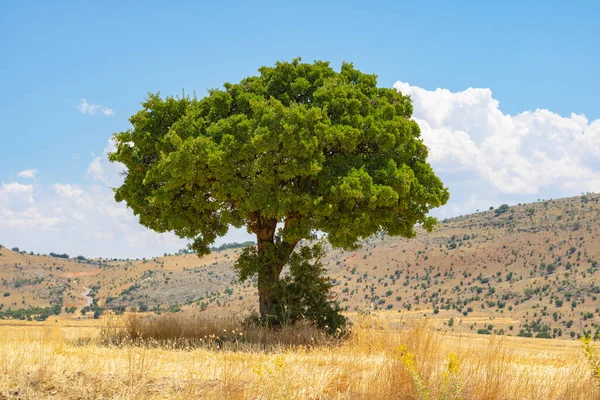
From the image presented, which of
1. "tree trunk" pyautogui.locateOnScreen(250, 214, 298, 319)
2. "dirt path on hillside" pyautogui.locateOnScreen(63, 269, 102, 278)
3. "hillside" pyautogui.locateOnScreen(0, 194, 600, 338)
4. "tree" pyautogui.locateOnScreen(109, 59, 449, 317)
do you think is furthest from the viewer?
"dirt path on hillside" pyautogui.locateOnScreen(63, 269, 102, 278)

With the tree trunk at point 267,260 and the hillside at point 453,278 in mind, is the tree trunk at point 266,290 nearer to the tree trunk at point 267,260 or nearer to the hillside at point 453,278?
the tree trunk at point 267,260

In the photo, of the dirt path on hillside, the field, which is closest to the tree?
the field

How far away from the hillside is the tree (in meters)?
32.9

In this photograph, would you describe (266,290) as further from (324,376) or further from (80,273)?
(80,273)

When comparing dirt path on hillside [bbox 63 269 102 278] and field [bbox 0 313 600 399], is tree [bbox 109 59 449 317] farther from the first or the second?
dirt path on hillside [bbox 63 269 102 278]

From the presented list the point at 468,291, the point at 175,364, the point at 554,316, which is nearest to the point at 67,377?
the point at 175,364

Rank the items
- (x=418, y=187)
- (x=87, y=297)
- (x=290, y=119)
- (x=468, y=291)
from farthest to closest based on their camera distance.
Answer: (x=87, y=297), (x=468, y=291), (x=418, y=187), (x=290, y=119)

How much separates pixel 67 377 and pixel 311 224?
29.8ft

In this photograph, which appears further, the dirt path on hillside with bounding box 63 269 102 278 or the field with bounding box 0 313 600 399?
the dirt path on hillside with bounding box 63 269 102 278

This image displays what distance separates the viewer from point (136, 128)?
21703mm

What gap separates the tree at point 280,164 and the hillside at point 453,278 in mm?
32872

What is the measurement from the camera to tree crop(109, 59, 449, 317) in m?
18.2

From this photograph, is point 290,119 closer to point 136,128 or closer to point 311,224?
point 311,224

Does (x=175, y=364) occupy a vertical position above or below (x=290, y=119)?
below
